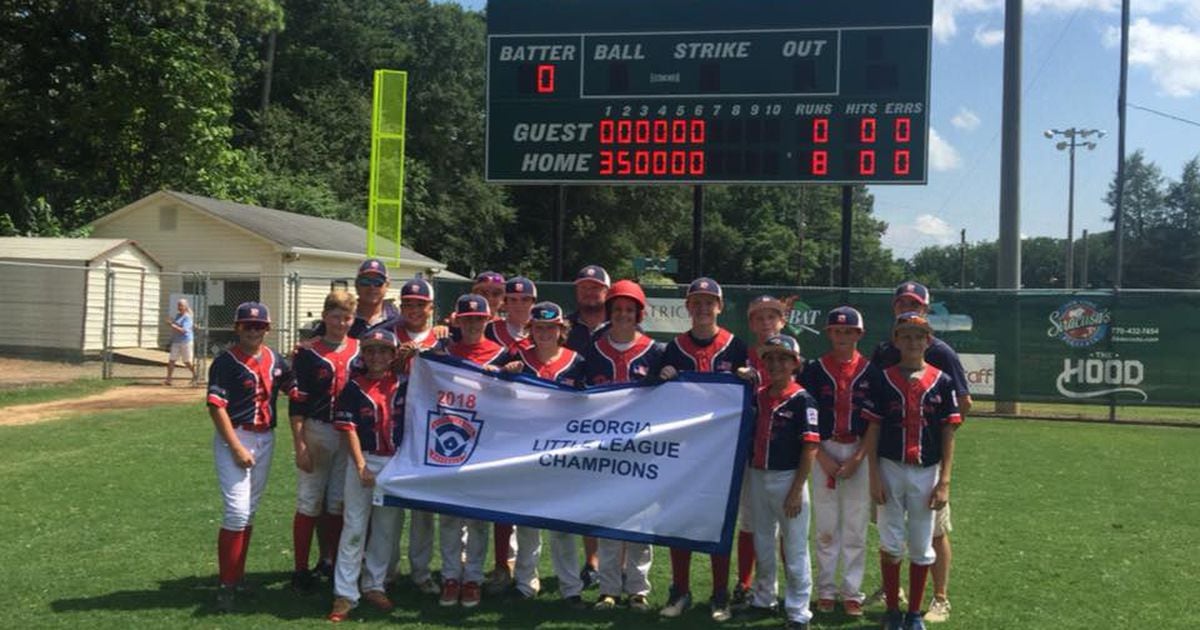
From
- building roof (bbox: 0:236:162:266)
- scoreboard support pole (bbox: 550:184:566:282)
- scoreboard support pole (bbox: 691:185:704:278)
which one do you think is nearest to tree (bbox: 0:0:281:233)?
building roof (bbox: 0:236:162:266)

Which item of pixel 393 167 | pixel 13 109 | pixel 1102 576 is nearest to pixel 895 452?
pixel 1102 576

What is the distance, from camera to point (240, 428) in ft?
18.2

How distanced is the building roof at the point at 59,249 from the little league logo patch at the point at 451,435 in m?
18.8

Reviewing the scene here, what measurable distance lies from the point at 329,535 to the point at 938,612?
152 inches

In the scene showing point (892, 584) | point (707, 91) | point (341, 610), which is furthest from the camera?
point (707, 91)

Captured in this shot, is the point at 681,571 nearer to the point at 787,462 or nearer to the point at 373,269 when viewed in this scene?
the point at 787,462

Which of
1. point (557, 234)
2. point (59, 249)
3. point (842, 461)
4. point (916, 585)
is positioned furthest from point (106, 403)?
point (916, 585)

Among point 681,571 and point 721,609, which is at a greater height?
point 681,571

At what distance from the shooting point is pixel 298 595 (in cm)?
579

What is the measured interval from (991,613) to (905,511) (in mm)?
1024

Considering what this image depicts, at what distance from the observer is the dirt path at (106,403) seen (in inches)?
536

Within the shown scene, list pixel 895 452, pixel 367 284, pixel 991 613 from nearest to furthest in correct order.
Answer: pixel 895 452, pixel 991 613, pixel 367 284

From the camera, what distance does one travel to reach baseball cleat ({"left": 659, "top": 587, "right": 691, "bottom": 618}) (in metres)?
5.49

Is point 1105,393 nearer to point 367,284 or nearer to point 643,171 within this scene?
point 643,171
